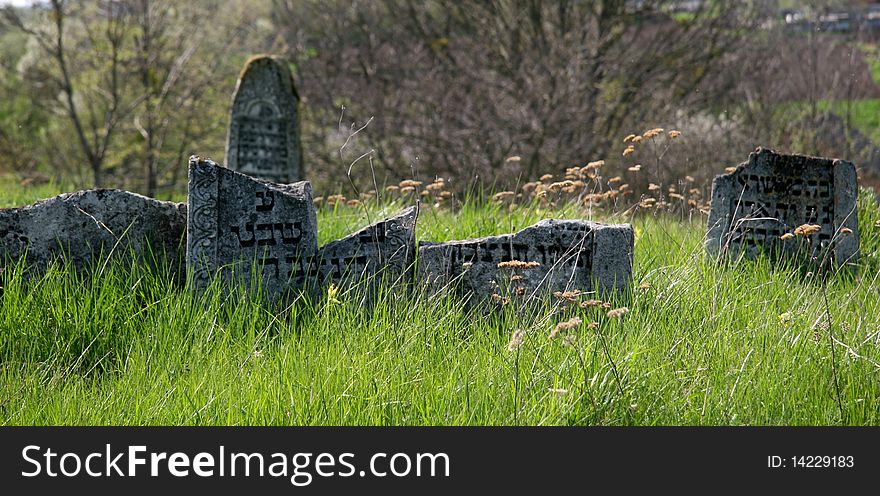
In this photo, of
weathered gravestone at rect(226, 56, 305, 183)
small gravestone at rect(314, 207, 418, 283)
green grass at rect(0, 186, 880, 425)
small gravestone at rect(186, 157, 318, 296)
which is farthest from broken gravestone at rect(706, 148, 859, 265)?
weathered gravestone at rect(226, 56, 305, 183)

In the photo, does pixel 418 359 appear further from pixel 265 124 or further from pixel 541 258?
pixel 265 124

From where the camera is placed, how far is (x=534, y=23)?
46.1ft

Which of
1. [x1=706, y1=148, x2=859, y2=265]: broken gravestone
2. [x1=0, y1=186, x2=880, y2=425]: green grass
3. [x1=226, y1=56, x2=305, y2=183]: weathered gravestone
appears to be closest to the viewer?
[x1=0, y1=186, x2=880, y2=425]: green grass

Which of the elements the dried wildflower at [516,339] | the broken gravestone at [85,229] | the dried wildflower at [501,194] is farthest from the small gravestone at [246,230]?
the dried wildflower at [516,339]

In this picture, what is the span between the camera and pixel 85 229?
5.14 meters

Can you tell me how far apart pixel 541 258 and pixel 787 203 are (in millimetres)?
2341

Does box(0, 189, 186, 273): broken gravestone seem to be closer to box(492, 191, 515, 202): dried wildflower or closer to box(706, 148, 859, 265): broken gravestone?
box(492, 191, 515, 202): dried wildflower

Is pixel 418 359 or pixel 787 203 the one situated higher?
pixel 787 203

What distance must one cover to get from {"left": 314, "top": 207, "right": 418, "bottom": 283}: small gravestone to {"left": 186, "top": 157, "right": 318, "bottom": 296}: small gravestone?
4.4 inches

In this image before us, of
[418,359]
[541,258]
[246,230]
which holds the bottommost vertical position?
[418,359]

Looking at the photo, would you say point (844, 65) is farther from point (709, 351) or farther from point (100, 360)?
point (100, 360)

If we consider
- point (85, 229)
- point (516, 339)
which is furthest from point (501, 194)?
point (85, 229)

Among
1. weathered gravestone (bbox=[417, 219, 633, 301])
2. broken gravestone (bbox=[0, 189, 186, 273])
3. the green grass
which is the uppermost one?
broken gravestone (bbox=[0, 189, 186, 273])

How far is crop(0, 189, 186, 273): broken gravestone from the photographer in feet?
16.6
